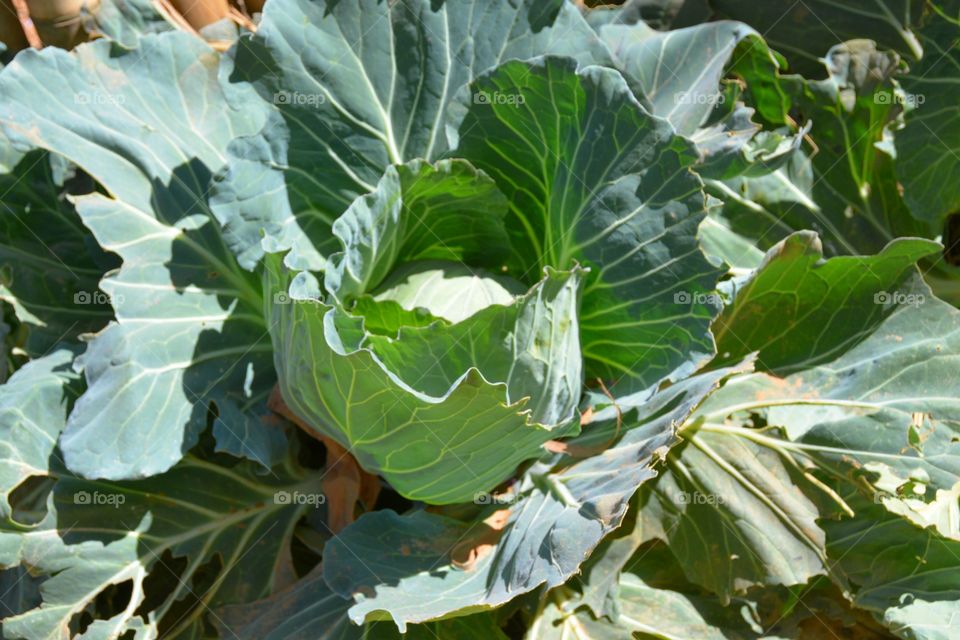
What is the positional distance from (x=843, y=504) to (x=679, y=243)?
2.76 ft

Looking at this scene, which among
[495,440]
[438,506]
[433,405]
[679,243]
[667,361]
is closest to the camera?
[433,405]

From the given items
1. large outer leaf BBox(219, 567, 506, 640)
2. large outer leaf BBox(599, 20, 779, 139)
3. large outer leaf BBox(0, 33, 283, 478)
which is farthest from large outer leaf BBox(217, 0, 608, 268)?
large outer leaf BBox(219, 567, 506, 640)

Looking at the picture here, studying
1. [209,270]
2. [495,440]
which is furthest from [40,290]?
[495,440]

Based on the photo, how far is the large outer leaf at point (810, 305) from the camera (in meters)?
2.54

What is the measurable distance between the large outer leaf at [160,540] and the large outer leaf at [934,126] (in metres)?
1.99

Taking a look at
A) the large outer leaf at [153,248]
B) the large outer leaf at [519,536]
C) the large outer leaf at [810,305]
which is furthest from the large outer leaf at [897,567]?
the large outer leaf at [153,248]

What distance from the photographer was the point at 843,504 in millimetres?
2514

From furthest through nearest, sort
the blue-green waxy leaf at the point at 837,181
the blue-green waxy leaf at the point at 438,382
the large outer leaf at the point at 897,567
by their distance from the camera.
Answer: the blue-green waxy leaf at the point at 837,181
the large outer leaf at the point at 897,567
the blue-green waxy leaf at the point at 438,382

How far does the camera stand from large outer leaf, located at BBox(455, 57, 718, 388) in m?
2.25

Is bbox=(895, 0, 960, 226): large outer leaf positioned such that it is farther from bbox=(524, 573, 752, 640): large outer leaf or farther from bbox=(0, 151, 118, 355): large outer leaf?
bbox=(0, 151, 118, 355): large outer leaf

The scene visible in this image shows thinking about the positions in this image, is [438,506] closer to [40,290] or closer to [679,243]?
[679,243]

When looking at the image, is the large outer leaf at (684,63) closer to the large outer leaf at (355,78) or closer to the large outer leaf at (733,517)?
the large outer leaf at (355,78)

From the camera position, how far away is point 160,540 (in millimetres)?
2555

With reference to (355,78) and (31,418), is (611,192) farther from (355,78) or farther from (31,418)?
(31,418)
